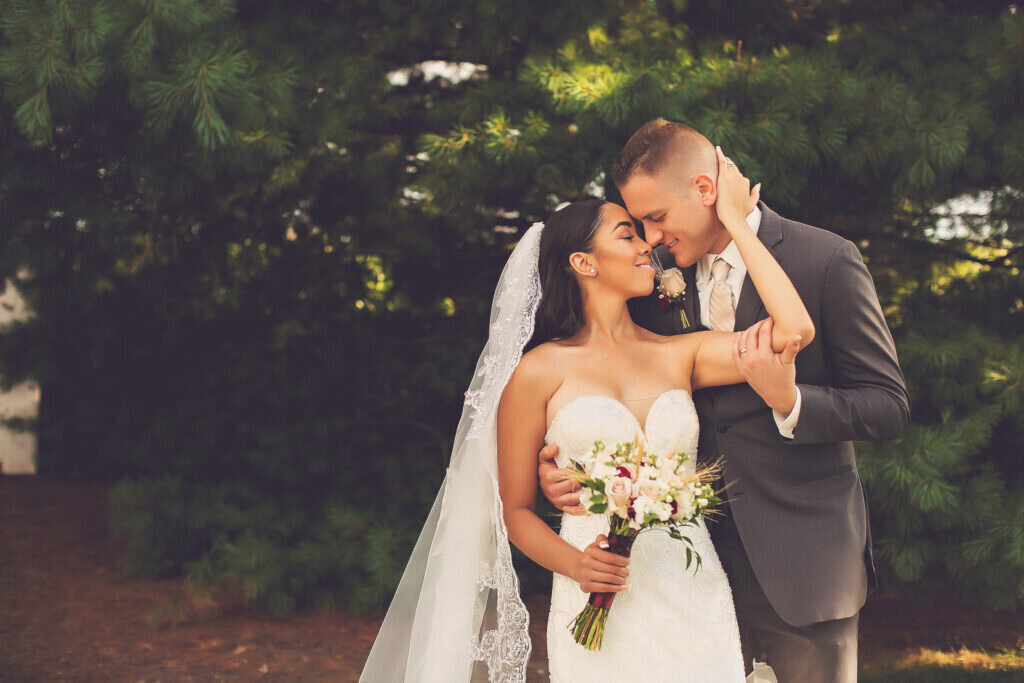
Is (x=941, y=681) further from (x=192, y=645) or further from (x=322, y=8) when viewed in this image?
(x=322, y=8)

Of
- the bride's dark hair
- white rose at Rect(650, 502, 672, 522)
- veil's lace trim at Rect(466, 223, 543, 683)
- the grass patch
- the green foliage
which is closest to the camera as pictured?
white rose at Rect(650, 502, 672, 522)

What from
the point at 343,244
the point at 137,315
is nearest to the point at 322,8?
the point at 343,244

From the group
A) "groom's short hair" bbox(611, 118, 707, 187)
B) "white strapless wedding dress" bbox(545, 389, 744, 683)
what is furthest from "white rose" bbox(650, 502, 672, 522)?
"groom's short hair" bbox(611, 118, 707, 187)

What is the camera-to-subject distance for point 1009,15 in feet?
15.8

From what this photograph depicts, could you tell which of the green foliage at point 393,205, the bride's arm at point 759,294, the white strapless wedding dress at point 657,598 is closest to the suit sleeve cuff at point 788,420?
the bride's arm at point 759,294

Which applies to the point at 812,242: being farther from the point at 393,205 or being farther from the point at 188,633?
the point at 188,633

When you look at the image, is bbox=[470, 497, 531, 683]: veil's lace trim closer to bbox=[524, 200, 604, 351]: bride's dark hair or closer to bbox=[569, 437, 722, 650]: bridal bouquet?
bbox=[569, 437, 722, 650]: bridal bouquet

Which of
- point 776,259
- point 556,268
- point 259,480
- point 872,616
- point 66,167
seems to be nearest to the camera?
point 776,259

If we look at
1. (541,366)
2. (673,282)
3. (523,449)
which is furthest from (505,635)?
(673,282)

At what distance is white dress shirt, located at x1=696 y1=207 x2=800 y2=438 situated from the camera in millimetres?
2668

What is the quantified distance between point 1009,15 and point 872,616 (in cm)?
362

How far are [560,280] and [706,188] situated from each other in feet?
1.82

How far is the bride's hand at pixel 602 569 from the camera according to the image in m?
2.59

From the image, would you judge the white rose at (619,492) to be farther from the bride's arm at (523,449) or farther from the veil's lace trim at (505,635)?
the veil's lace trim at (505,635)
